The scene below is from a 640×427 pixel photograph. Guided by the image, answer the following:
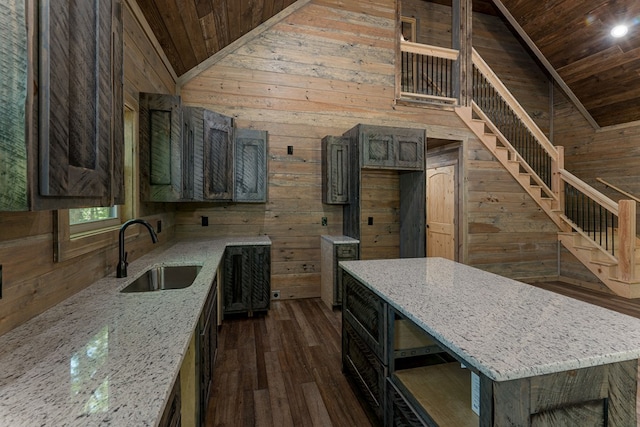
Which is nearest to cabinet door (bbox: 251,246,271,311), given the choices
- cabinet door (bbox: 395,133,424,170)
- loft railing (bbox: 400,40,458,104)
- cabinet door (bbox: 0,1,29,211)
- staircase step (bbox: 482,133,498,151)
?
cabinet door (bbox: 395,133,424,170)

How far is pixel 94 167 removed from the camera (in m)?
0.97

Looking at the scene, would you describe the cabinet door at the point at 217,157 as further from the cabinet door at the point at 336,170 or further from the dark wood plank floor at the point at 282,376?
the dark wood plank floor at the point at 282,376

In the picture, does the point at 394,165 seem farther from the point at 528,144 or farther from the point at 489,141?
the point at 528,144

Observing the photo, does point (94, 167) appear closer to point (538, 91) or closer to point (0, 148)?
point (0, 148)

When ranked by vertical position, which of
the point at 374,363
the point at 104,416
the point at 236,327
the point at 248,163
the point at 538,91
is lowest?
the point at 236,327

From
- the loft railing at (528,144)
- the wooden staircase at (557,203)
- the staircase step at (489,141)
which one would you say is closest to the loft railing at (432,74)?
the loft railing at (528,144)

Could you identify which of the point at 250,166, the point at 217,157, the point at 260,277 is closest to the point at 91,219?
the point at 217,157

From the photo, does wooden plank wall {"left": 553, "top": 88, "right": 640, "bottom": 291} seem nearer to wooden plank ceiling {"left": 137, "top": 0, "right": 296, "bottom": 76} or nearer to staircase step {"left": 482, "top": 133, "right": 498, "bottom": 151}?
staircase step {"left": 482, "top": 133, "right": 498, "bottom": 151}

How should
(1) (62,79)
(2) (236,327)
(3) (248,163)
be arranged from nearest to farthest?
(1) (62,79) < (2) (236,327) < (3) (248,163)

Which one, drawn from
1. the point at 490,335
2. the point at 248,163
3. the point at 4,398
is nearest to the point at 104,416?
the point at 4,398

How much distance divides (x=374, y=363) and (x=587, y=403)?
3.11 ft

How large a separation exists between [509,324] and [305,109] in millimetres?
3683

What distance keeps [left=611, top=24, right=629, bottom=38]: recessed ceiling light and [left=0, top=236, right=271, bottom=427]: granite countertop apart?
6.60 meters

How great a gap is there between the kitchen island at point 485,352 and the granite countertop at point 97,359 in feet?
2.93
